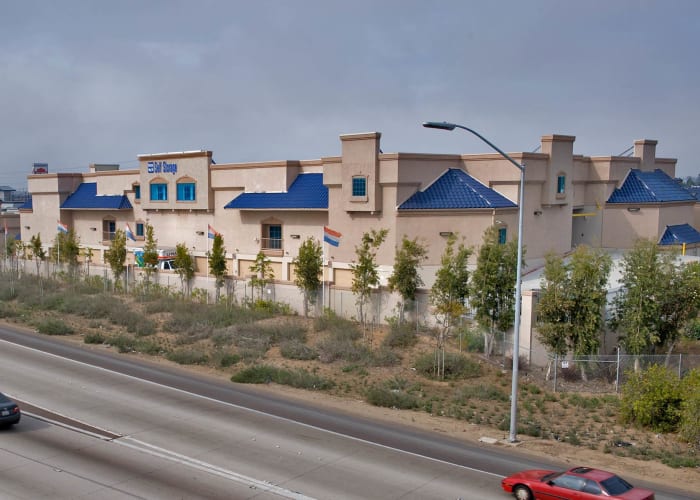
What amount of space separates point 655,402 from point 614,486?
904 centimetres

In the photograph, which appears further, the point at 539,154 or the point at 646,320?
the point at 539,154

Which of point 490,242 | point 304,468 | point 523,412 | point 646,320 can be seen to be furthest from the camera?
point 490,242

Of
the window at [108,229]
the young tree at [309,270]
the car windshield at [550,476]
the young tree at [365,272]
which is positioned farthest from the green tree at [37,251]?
the car windshield at [550,476]

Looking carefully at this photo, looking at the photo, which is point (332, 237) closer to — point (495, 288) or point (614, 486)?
point (495, 288)

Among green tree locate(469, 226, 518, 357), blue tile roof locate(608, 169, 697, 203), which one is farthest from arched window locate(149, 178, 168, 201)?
blue tile roof locate(608, 169, 697, 203)

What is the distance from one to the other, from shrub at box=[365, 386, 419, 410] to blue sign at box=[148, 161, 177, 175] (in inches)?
1270

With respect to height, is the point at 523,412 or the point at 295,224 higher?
the point at 295,224

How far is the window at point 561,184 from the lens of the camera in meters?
44.3

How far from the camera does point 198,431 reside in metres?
21.5

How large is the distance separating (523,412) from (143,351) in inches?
747

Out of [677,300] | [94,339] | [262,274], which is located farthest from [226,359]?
[677,300]

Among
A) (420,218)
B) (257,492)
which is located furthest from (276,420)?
(420,218)

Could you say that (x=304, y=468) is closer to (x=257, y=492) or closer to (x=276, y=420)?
(x=257, y=492)

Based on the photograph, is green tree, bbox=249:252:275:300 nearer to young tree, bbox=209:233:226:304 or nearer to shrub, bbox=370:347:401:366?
young tree, bbox=209:233:226:304
